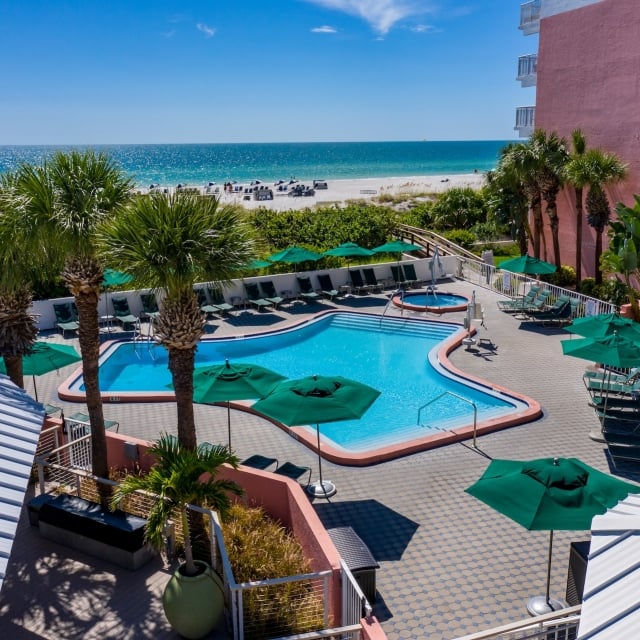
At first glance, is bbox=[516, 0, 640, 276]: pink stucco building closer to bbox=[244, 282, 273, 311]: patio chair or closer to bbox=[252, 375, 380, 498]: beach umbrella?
bbox=[244, 282, 273, 311]: patio chair

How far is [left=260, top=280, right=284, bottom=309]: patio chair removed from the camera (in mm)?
25047

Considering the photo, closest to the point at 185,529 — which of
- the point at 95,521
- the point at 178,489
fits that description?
the point at 178,489

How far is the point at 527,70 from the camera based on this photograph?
29.8m

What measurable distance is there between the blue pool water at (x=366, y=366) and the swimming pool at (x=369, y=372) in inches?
1.0

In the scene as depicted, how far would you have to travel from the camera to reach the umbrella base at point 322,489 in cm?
1120

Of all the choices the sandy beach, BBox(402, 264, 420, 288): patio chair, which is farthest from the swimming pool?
the sandy beach

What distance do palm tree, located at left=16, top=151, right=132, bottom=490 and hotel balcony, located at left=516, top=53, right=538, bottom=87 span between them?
24.3 metres

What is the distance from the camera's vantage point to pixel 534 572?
8.86m

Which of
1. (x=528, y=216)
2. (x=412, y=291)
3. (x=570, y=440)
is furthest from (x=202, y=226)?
(x=528, y=216)

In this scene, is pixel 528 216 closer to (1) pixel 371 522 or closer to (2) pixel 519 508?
(1) pixel 371 522

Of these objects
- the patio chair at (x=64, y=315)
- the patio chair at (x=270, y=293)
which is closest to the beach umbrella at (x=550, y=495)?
the patio chair at (x=64, y=315)

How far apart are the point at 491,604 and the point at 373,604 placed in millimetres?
1485

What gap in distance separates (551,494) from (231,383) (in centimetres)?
601

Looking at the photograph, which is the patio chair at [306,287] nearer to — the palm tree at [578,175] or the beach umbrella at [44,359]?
the palm tree at [578,175]
